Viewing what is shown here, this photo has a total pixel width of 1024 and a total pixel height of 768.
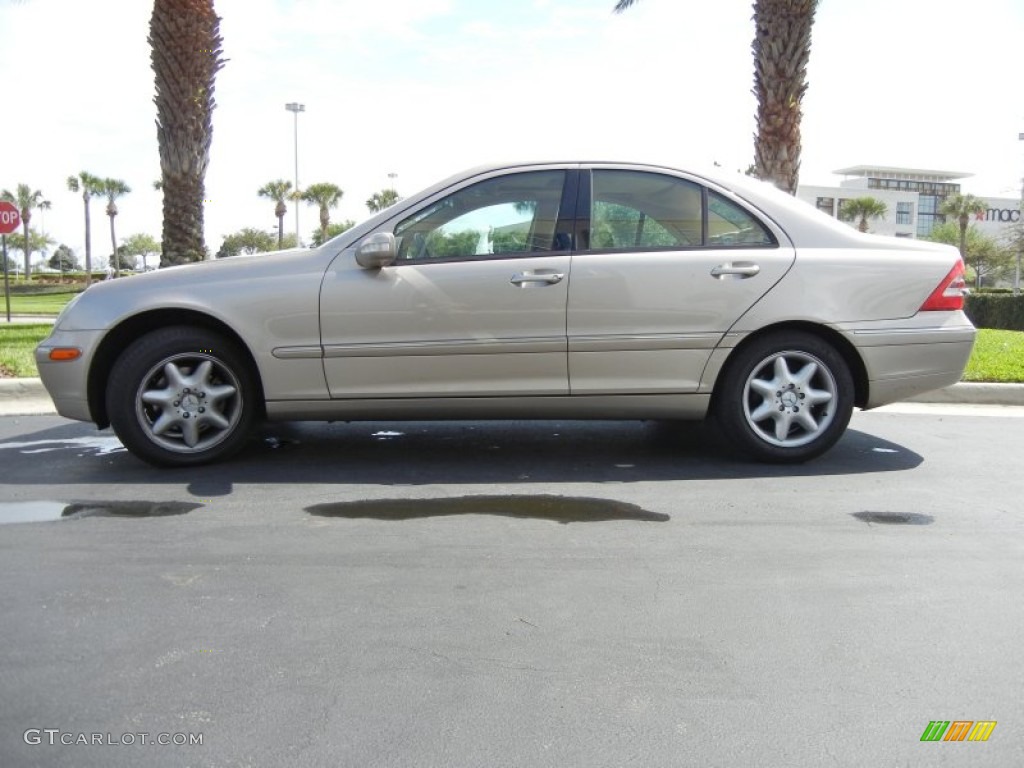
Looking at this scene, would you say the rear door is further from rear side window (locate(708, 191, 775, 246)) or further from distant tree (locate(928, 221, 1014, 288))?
distant tree (locate(928, 221, 1014, 288))

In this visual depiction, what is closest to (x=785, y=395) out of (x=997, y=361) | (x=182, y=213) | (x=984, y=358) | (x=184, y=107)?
(x=997, y=361)

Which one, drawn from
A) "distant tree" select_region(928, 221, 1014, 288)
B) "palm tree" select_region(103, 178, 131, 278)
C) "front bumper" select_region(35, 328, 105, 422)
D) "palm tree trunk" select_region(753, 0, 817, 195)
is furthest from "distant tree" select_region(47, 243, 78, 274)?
"front bumper" select_region(35, 328, 105, 422)

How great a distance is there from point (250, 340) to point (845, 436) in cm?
371

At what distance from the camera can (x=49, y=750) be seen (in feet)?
6.98

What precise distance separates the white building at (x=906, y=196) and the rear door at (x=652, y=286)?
303ft

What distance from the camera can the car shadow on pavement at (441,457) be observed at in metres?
4.69

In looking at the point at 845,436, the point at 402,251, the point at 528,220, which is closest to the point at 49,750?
the point at 402,251

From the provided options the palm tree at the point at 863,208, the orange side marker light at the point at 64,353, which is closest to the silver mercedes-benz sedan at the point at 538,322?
the orange side marker light at the point at 64,353

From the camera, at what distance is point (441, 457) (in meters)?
5.14

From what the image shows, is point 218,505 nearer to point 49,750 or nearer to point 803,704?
point 49,750

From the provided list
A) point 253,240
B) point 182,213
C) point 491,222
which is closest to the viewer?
point 491,222

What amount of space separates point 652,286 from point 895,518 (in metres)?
1.63

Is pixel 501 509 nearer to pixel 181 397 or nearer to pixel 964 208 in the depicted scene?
pixel 181 397

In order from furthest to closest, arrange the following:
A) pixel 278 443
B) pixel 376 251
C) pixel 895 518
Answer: pixel 278 443
pixel 376 251
pixel 895 518
